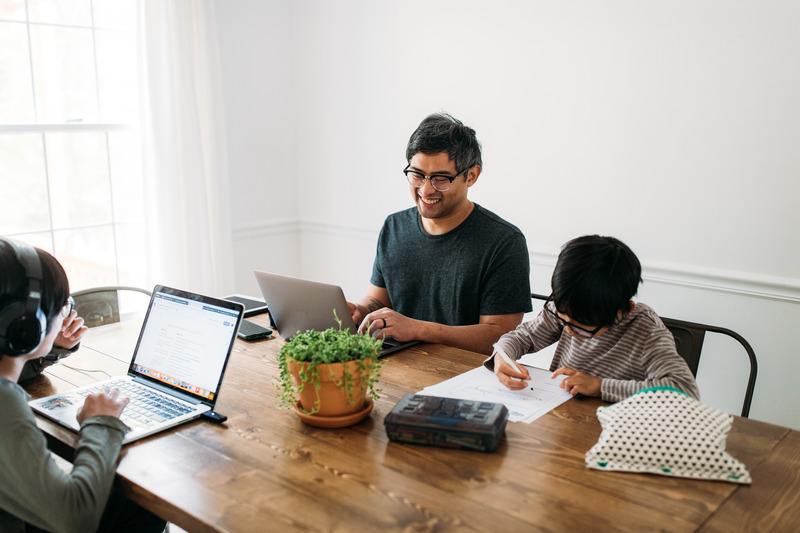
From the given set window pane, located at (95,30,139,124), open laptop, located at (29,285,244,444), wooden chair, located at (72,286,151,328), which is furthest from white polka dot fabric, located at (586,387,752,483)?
window pane, located at (95,30,139,124)

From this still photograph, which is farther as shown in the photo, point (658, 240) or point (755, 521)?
point (658, 240)

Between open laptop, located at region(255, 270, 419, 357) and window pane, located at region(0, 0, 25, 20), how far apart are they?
1.90 meters

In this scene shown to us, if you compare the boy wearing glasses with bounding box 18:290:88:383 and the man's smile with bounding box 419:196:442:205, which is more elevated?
the man's smile with bounding box 419:196:442:205

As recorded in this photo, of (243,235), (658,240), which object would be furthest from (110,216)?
(658,240)

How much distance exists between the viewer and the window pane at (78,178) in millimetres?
3141

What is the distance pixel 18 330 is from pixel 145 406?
355 millimetres

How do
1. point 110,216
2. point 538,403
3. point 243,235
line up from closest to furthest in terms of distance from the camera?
1. point 538,403
2. point 110,216
3. point 243,235

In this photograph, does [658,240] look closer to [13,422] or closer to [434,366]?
[434,366]

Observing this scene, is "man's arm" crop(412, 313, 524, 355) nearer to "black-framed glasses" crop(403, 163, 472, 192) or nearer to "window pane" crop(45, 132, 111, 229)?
"black-framed glasses" crop(403, 163, 472, 192)

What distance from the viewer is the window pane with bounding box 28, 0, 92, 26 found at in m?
2.97

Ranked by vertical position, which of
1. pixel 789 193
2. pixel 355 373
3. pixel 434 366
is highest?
pixel 789 193

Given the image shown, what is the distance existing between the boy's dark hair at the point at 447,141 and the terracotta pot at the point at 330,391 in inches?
39.2

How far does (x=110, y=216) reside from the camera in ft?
11.0

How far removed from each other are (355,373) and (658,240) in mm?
1843
